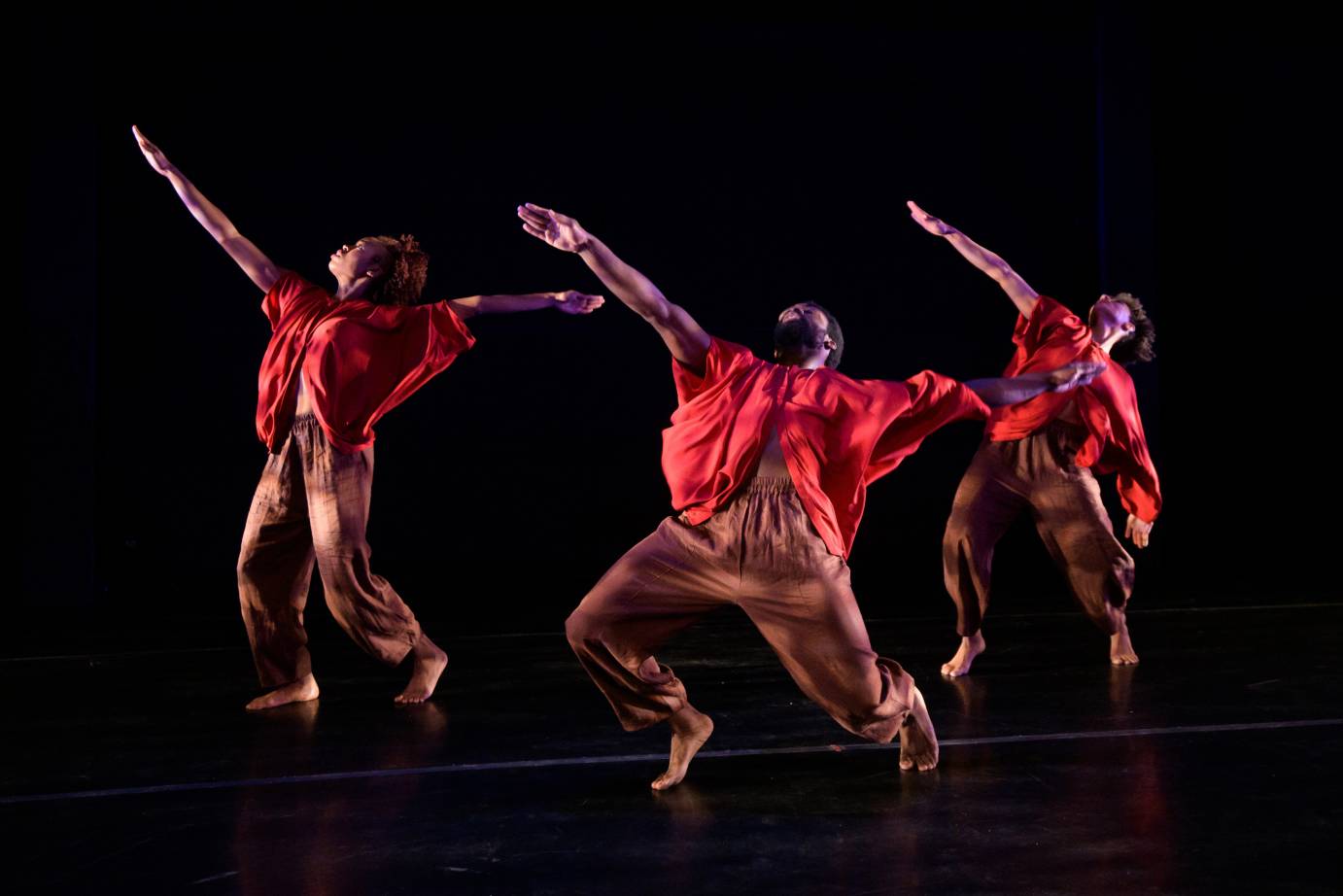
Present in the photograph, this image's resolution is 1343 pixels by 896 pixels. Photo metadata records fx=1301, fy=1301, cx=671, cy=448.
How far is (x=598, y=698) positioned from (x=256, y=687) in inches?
45.9

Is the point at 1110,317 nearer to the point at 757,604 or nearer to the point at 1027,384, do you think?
the point at 1027,384

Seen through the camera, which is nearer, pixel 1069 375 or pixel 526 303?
pixel 1069 375

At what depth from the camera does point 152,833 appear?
2574 mm

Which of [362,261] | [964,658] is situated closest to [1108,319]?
[964,658]

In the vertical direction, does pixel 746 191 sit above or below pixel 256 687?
above

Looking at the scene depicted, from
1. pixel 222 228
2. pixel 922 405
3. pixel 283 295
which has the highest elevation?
pixel 222 228

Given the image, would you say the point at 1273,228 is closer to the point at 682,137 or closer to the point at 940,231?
the point at 682,137

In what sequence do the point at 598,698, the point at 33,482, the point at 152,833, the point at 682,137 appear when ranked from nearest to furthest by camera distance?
1. the point at 152,833
2. the point at 598,698
3. the point at 33,482
4. the point at 682,137

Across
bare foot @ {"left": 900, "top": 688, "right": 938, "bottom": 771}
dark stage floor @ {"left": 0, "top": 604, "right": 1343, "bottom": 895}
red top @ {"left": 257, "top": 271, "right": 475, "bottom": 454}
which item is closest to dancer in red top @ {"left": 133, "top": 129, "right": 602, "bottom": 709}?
red top @ {"left": 257, "top": 271, "right": 475, "bottom": 454}

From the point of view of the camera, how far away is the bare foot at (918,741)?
295 centimetres

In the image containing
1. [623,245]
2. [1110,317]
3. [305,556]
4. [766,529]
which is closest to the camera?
[766,529]

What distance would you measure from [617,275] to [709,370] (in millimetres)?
346

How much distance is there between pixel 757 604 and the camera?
9.21 ft

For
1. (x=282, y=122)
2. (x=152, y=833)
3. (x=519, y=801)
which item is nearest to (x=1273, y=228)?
(x=282, y=122)
